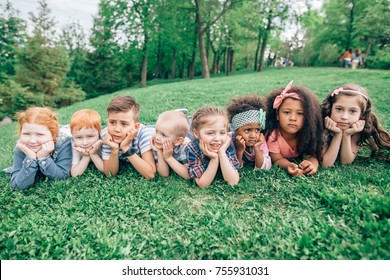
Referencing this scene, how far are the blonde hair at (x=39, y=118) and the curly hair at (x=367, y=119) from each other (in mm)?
3596

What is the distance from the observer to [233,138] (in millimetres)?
3590

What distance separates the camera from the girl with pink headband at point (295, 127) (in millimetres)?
3520

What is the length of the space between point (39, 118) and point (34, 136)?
0.23m

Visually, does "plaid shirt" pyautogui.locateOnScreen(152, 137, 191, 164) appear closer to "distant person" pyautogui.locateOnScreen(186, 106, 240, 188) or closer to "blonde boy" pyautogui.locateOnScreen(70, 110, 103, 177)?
"distant person" pyautogui.locateOnScreen(186, 106, 240, 188)

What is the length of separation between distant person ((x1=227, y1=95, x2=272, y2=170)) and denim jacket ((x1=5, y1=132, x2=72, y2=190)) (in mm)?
2239

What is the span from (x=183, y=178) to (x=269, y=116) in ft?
4.82

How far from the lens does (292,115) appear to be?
11.6 ft

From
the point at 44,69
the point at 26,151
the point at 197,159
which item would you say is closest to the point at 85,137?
the point at 26,151

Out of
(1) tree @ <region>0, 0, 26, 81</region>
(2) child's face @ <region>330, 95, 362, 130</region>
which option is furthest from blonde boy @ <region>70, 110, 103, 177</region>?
(1) tree @ <region>0, 0, 26, 81</region>

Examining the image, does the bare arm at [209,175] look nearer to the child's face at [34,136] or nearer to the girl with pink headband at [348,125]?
the girl with pink headband at [348,125]

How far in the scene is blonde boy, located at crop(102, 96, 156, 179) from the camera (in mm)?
3385

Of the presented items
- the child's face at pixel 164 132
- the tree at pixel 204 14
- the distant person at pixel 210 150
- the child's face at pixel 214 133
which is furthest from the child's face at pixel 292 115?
the tree at pixel 204 14
